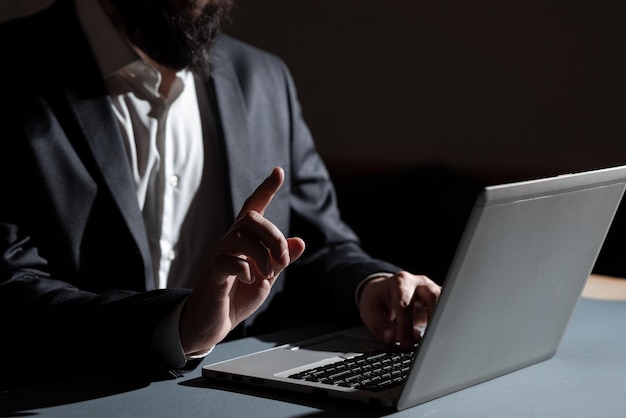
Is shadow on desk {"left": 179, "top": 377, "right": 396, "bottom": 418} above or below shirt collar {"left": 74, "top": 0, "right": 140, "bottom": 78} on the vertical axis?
below

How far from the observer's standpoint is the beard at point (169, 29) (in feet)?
5.42

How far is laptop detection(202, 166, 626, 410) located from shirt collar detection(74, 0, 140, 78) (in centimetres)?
66

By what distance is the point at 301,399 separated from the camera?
1.01 metres

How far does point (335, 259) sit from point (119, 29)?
546 mm

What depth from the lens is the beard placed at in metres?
1.65

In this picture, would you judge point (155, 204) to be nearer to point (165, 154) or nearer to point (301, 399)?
point (165, 154)

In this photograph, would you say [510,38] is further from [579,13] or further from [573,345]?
[573,345]

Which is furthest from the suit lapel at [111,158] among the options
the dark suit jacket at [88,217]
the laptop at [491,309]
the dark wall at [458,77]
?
the dark wall at [458,77]

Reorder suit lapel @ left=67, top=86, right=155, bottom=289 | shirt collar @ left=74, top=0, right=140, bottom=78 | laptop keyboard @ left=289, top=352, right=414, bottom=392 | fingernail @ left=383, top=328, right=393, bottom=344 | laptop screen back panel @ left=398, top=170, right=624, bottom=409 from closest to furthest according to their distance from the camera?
laptop screen back panel @ left=398, top=170, right=624, bottom=409 → laptop keyboard @ left=289, top=352, right=414, bottom=392 → fingernail @ left=383, top=328, right=393, bottom=344 → suit lapel @ left=67, top=86, right=155, bottom=289 → shirt collar @ left=74, top=0, right=140, bottom=78

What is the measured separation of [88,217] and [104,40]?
1.07 feet

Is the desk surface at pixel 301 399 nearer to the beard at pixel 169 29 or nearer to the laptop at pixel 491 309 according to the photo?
the laptop at pixel 491 309

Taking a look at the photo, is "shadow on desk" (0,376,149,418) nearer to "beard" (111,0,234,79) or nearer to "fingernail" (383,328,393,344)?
"fingernail" (383,328,393,344)

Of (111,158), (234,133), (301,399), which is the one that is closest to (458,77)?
(234,133)

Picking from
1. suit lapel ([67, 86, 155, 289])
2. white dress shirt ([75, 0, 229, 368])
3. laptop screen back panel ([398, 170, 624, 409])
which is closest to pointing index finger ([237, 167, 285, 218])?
laptop screen back panel ([398, 170, 624, 409])
